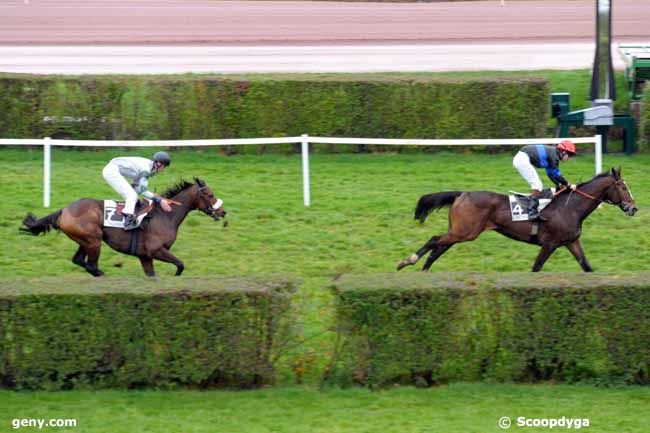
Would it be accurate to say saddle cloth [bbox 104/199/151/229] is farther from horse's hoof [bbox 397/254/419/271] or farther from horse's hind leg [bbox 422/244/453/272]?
horse's hind leg [bbox 422/244/453/272]

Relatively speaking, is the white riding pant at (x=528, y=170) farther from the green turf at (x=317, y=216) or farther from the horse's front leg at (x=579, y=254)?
the green turf at (x=317, y=216)

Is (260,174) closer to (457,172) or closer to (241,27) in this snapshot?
(457,172)

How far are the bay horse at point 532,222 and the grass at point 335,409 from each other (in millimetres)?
2645

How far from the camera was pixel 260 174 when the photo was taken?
12852 millimetres

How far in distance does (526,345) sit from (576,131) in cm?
684

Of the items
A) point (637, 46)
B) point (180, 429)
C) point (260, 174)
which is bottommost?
point (180, 429)

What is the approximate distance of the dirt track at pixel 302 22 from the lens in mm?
19719

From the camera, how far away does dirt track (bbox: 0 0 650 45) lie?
19719 millimetres

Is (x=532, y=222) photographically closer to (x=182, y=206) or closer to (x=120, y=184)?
(x=182, y=206)

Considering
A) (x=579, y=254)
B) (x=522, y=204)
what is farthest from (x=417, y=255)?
(x=579, y=254)

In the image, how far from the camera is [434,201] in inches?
404

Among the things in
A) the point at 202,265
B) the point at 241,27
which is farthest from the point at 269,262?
the point at 241,27
